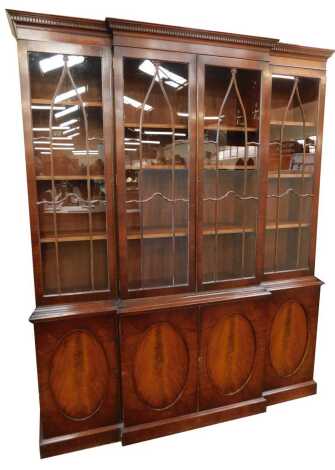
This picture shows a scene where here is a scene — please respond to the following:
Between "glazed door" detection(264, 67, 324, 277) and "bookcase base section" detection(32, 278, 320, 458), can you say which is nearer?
"bookcase base section" detection(32, 278, 320, 458)

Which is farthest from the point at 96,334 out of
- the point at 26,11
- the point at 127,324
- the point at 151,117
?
the point at 26,11

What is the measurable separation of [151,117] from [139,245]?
29.7 inches

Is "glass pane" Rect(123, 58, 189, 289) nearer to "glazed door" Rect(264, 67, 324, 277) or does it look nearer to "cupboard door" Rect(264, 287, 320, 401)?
"glazed door" Rect(264, 67, 324, 277)

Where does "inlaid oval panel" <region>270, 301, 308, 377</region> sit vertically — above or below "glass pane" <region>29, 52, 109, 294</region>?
below

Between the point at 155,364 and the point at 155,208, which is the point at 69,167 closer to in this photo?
the point at 155,208

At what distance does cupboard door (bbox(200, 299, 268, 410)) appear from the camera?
6.51 feet

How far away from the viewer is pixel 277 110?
2.12 m

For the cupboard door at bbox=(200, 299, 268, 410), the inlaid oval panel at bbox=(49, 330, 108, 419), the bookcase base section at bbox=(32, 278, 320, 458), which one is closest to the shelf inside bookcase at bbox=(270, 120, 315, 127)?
the bookcase base section at bbox=(32, 278, 320, 458)

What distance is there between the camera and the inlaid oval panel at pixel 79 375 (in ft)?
5.90

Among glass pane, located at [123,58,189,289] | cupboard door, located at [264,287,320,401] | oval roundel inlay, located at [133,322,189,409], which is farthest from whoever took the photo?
cupboard door, located at [264,287,320,401]

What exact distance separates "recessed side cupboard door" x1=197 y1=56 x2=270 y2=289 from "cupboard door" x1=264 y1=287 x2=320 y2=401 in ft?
1.20

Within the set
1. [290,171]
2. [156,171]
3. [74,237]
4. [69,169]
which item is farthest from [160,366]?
[290,171]

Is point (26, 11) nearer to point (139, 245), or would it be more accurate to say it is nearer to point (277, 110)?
point (139, 245)

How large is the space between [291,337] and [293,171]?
1.18 m
